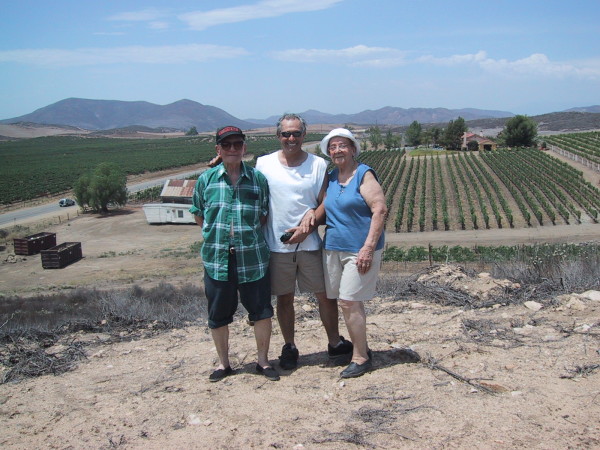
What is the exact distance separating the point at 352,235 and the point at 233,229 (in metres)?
0.78

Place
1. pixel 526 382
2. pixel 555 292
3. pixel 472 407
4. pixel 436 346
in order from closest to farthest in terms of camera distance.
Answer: pixel 472 407 < pixel 526 382 < pixel 436 346 < pixel 555 292

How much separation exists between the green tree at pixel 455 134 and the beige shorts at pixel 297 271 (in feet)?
239

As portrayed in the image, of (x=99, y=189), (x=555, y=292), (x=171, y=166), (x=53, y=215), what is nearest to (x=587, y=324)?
(x=555, y=292)

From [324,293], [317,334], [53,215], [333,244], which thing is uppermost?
[333,244]

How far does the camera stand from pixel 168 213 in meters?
32.9

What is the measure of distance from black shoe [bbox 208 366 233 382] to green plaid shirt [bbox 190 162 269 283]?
696mm

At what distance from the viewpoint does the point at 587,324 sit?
402 centimetres

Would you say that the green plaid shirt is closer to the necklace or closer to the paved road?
the necklace

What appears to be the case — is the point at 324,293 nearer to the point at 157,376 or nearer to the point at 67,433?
the point at 157,376

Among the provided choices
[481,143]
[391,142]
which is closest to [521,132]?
[481,143]

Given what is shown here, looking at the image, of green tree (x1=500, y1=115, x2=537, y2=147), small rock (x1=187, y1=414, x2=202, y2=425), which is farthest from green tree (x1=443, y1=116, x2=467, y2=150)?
small rock (x1=187, y1=414, x2=202, y2=425)

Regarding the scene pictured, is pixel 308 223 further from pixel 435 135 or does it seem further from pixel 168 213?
pixel 435 135

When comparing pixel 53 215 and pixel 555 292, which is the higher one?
pixel 555 292

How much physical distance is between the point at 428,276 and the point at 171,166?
70393mm
